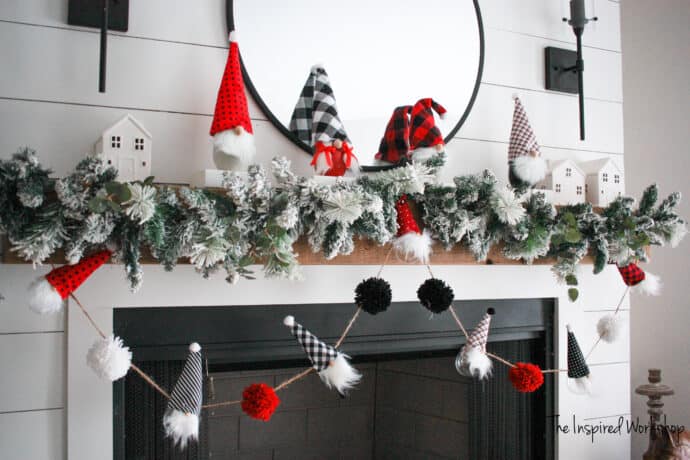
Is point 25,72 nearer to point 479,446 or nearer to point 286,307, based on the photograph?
point 286,307

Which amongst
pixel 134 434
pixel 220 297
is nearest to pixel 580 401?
pixel 220 297

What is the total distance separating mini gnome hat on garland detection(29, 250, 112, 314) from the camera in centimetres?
96

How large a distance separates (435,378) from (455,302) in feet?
1.20

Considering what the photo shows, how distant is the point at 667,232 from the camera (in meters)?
1.43

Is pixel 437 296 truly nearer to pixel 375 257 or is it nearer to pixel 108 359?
pixel 375 257

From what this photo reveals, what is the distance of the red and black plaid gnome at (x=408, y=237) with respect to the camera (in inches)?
45.3

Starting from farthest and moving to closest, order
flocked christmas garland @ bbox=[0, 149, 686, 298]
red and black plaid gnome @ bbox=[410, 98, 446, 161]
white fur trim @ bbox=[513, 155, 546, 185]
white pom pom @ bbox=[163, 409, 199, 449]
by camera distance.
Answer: white fur trim @ bbox=[513, 155, 546, 185]
red and black plaid gnome @ bbox=[410, 98, 446, 161]
white pom pom @ bbox=[163, 409, 199, 449]
flocked christmas garland @ bbox=[0, 149, 686, 298]

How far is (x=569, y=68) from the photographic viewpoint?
1.61m

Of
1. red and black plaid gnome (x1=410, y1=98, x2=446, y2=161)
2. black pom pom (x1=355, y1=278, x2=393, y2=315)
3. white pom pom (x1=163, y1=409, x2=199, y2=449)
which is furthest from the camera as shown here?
red and black plaid gnome (x1=410, y1=98, x2=446, y2=161)

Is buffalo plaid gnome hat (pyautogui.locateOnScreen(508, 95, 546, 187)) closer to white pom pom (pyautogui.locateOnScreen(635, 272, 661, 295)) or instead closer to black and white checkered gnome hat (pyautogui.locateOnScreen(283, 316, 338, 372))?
white pom pom (pyautogui.locateOnScreen(635, 272, 661, 295))

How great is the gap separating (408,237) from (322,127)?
289 millimetres

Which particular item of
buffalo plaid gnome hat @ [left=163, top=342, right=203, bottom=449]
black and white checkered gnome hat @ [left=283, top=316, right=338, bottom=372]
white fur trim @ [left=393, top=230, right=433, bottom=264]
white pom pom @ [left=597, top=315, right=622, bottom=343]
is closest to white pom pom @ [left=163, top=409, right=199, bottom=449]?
buffalo plaid gnome hat @ [left=163, top=342, right=203, bottom=449]

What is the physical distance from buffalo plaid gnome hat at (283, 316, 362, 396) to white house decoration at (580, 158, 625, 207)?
77 cm

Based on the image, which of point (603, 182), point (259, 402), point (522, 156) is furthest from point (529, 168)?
point (259, 402)
